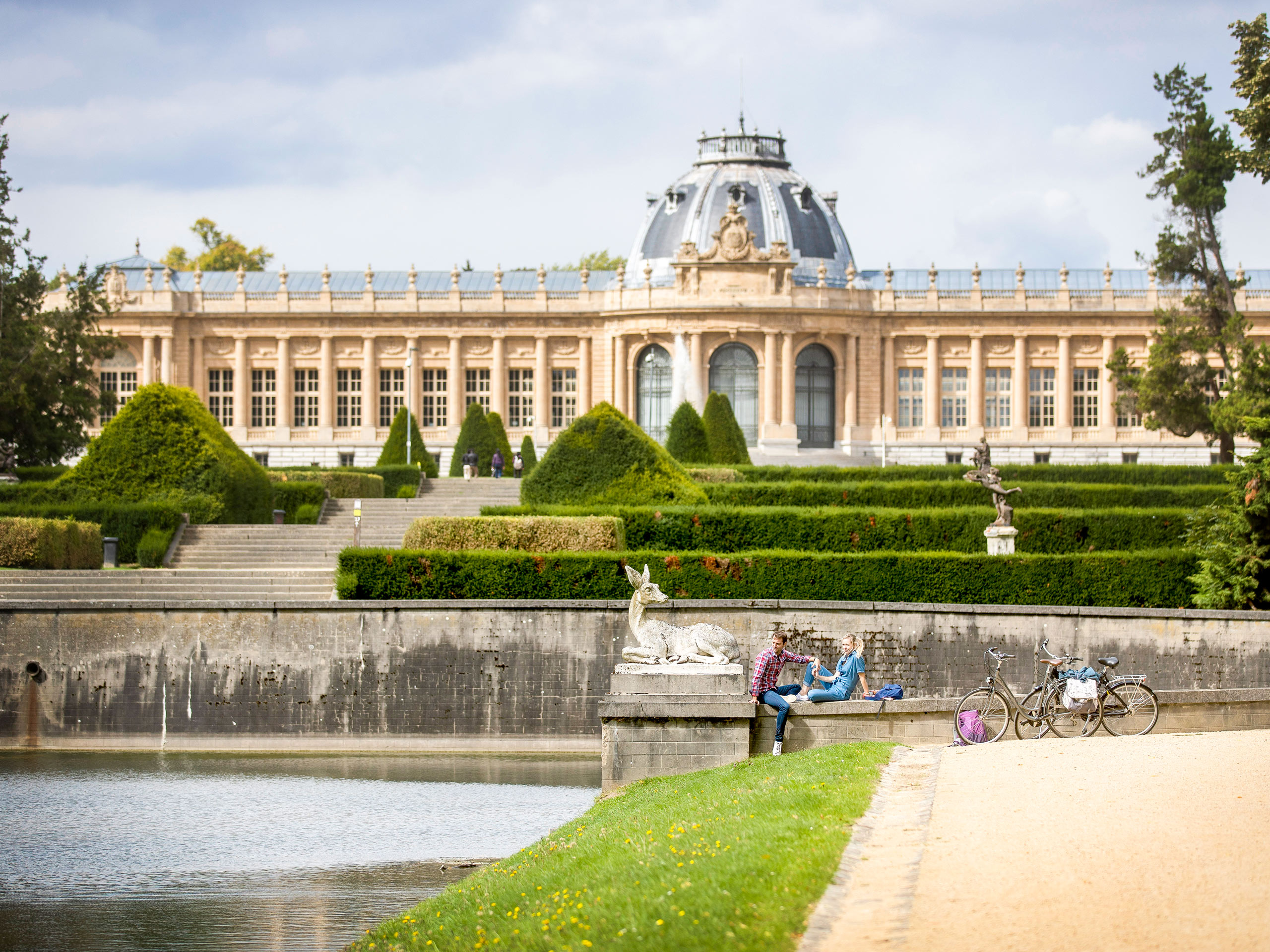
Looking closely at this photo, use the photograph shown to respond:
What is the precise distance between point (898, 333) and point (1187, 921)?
59.5m

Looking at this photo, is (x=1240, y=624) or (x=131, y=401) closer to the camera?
(x=1240, y=624)

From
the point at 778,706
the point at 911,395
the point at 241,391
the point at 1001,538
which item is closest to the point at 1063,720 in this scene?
the point at 778,706

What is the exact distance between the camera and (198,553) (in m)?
32.4

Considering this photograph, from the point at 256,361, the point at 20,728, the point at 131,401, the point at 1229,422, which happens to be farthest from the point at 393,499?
the point at 256,361

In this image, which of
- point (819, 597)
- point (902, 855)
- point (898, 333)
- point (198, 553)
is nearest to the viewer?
point (902, 855)

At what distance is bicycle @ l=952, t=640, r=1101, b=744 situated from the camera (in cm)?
1728

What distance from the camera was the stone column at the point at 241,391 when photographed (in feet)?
226

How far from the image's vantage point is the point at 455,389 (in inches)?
2694

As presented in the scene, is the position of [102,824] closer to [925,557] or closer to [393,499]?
[925,557]

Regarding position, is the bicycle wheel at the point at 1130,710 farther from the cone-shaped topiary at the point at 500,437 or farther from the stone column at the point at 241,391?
the stone column at the point at 241,391

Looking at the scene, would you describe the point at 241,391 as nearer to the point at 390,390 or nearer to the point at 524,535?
the point at 390,390

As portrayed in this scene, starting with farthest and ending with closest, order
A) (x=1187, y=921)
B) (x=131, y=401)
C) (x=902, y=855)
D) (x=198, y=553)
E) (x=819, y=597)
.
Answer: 1. (x=131, y=401)
2. (x=198, y=553)
3. (x=819, y=597)
4. (x=902, y=855)
5. (x=1187, y=921)

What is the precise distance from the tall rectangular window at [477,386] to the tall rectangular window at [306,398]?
6.49 meters

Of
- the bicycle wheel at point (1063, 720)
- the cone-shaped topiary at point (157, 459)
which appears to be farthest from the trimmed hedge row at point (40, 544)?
the bicycle wheel at point (1063, 720)
